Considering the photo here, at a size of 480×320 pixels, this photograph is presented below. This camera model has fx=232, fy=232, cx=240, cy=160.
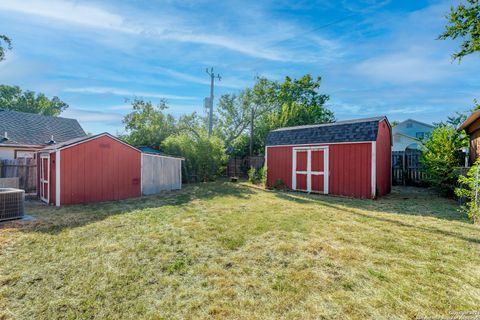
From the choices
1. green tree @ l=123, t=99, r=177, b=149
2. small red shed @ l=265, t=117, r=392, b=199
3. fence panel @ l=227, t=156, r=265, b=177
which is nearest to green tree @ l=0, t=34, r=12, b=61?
green tree @ l=123, t=99, r=177, b=149

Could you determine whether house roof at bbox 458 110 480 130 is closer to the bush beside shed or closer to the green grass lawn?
the green grass lawn

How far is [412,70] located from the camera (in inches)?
428

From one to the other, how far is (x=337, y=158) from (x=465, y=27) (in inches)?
236

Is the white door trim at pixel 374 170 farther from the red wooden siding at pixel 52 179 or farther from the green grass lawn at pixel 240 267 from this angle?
the red wooden siding at pixel 52 179

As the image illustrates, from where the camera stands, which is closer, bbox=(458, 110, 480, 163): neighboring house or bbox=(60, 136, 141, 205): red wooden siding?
bbox=(60, 136, 141, 205): red wooden siding

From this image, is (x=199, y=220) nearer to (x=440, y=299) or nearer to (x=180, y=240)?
(x=180, y=240)

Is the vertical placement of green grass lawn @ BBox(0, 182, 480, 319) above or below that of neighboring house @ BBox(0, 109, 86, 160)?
below

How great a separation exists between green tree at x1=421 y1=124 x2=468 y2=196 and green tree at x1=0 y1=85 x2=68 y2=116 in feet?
125

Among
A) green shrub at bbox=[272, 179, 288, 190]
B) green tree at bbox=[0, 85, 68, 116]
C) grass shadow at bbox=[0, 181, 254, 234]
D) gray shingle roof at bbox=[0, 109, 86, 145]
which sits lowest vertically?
grass shadow at bbox=[0, 181, 254, 234]

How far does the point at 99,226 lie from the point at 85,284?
252cm

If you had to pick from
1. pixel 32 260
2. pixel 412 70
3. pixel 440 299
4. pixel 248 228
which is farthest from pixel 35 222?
pixel 412 70

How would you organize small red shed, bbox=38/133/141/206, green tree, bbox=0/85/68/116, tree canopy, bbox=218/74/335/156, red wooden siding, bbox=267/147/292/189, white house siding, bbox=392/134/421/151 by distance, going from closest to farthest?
small red shed, bbox=38/133/141/206
red wooden siding, bbox=267/147/292/189
tree canopy, bbox=218/74/335/156
white house siding, bbox=392/134/421/151
green tree, bbox=0/85/68/116

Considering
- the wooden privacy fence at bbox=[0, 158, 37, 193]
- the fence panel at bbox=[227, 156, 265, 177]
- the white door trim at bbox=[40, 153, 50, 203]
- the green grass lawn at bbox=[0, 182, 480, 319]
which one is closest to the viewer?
the green grass lawn at bbox=[0, 182, 480, 319]

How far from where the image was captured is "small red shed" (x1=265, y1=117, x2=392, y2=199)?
27.3 feet
